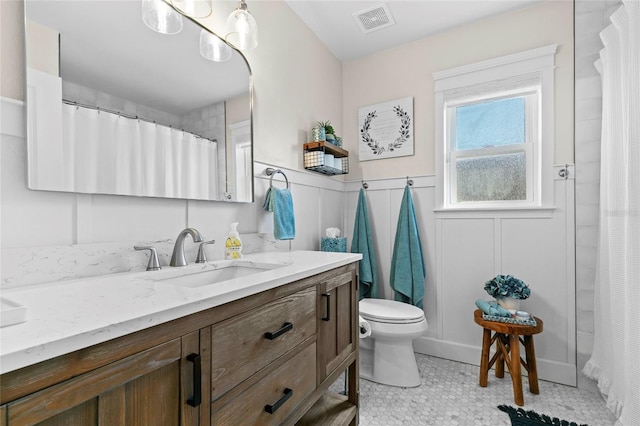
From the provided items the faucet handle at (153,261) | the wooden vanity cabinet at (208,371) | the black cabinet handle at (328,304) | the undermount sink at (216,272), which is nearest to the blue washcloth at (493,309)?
the wooden vanity cabinet at (208,371)

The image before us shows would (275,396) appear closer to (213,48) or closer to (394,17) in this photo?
(213,48)

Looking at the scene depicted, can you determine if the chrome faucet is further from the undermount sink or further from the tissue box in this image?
the tissue box

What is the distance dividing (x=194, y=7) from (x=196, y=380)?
1.42 meters

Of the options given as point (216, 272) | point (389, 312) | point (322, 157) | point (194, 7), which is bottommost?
point (389, 312)

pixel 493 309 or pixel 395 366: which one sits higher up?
pixel 493 309

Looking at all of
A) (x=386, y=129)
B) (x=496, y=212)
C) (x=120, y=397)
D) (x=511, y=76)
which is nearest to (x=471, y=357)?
(x=496, y=212)

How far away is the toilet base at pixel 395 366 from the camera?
186cm

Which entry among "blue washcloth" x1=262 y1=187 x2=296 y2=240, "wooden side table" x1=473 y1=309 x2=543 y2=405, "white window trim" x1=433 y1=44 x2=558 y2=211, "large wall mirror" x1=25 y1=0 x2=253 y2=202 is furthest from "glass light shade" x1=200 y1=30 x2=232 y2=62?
"wooden side table" x1=473 y1=309 x2=543 y2=405

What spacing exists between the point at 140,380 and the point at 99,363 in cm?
10

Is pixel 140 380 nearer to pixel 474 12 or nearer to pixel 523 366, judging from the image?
pixel 523 366

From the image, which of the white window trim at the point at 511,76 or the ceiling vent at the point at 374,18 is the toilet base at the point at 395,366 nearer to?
the white window trim at the point at 511,76

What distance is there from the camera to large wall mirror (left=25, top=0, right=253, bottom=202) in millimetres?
909

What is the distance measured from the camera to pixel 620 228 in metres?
1.49

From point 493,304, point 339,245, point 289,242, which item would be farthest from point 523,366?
point 289,242
